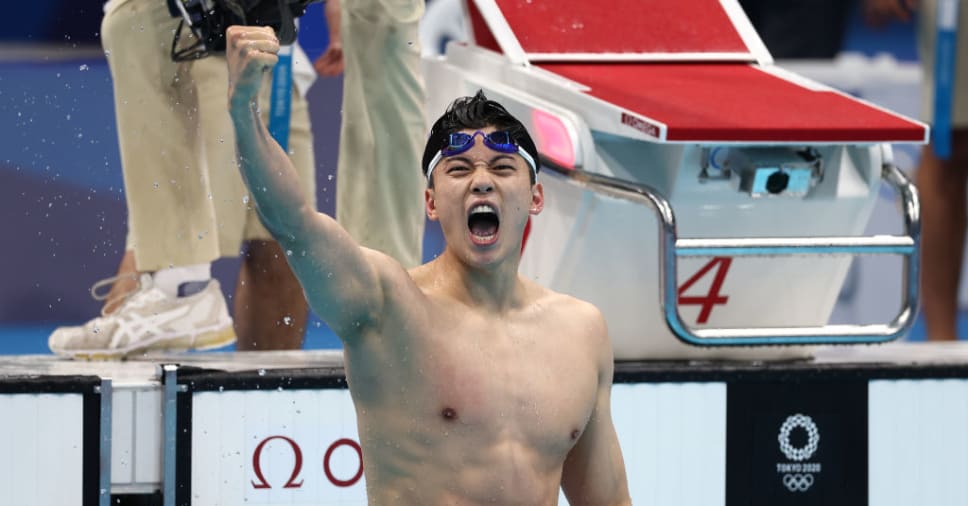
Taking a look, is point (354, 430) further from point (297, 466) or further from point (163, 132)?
point (163, 132)

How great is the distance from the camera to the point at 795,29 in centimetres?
650

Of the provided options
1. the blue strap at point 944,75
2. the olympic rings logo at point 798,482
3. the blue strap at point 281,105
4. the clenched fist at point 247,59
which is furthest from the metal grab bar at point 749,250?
the clenched fist at point 247,59

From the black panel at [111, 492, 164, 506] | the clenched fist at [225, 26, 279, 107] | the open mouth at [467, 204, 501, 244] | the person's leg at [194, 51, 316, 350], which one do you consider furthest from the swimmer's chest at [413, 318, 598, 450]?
the person's leg at [194, 51, 316, 350]

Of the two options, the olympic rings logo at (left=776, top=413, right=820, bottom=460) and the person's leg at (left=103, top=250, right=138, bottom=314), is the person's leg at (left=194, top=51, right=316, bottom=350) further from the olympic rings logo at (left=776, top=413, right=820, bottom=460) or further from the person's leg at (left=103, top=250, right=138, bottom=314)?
the olympic rings logo at (left=776, top=413, right=820, bottom=460)

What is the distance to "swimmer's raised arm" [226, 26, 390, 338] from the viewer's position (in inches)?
99.5

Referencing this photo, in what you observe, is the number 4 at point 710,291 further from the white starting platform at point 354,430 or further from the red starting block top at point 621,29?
the red starting block top at point 621,29

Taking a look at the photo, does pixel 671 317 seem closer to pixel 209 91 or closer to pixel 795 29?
pixel 209 91

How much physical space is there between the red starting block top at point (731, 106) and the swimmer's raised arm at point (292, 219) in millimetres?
1390

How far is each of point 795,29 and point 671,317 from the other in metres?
2.57

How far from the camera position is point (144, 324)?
174 inches

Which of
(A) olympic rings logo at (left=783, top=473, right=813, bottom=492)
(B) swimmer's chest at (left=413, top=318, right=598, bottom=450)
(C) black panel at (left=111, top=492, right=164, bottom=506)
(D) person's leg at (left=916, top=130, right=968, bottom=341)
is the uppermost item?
(D) person's leg at (left=916, top=130, right=968, bottom=341)

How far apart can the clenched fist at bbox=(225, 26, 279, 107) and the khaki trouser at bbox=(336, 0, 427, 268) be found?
6.56 feet

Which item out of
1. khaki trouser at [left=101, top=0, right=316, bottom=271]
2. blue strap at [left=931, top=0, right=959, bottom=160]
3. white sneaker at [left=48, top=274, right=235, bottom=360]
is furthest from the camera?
blue strap at [left=931, top=0, right=959, bottom=160]

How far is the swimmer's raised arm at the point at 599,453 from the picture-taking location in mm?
3148
